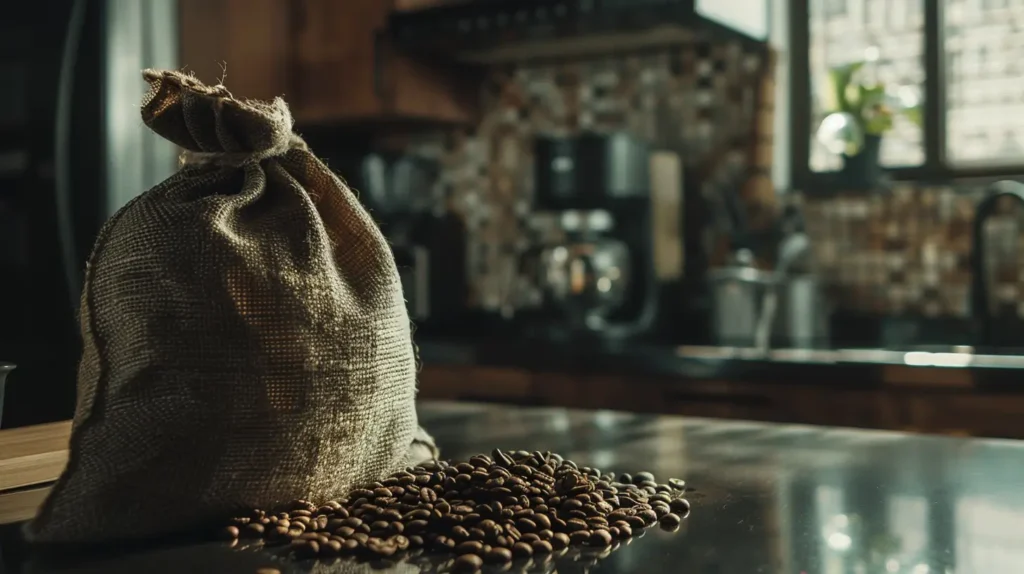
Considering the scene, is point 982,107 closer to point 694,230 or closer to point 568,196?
point 694,230

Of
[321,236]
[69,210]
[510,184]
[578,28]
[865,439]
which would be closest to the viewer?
[321,236]

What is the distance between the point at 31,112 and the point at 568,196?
1834mm

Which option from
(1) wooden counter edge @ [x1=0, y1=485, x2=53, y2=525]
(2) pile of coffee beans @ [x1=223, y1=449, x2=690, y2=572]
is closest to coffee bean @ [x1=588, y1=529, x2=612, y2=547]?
(2) pile of coffee beans @ [x1=223, y1=449, x2=690, y2=572]

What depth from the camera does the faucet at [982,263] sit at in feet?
7.29

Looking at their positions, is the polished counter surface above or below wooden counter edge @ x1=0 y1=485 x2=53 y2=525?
below

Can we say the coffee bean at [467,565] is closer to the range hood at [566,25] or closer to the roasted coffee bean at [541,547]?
the roasted coffee bean at [541,547]

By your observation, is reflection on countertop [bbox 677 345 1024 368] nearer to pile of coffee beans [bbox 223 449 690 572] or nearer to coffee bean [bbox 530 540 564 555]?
pile of coffee beans [bbox 223 449 690 572]

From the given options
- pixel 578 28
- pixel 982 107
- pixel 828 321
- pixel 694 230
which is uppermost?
pixel 578 28

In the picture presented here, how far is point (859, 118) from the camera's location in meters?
2.67

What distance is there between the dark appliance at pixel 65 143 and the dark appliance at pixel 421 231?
1948mm

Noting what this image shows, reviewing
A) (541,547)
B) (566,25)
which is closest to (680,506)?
(541,547)

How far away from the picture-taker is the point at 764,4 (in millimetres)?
2764

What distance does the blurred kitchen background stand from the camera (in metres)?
2.24

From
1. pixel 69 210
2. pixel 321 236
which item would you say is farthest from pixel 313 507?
pixel 69 210
